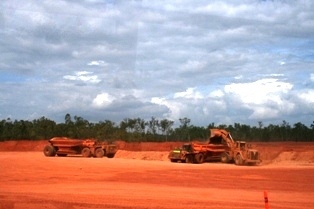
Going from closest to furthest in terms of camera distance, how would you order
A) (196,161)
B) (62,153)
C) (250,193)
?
1. (250,193)
2. (196,161)
3. (62,153)

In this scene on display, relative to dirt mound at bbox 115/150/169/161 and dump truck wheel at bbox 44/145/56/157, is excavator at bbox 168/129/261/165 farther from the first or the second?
dump truck wheel at bbox 44/145/56/157

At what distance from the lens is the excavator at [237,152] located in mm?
46562

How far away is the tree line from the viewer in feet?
300

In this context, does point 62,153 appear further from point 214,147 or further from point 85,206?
point 85,206

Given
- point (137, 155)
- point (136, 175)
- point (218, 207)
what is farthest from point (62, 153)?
point (218, 207)

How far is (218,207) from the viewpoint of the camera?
Answer: 1784cm

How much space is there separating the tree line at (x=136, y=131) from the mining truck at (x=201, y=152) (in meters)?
38.7

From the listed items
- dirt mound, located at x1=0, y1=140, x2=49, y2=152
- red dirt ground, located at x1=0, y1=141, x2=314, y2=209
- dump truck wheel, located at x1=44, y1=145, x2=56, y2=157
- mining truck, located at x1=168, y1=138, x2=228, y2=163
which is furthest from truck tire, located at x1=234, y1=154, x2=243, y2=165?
dirt mound, located at x1=0, y1=140, x2=49, y2=152

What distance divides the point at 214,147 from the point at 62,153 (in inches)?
718

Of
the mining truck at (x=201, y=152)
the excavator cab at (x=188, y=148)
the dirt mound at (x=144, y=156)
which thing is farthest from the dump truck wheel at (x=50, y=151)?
the excavator cab at (x=188, y=148)

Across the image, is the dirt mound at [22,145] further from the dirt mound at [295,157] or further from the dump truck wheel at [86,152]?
the dirt mound at [295,157]

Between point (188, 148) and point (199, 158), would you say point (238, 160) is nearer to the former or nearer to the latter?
point (199, 158)

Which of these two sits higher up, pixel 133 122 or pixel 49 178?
pixel 133 122

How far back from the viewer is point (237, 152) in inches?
1863
